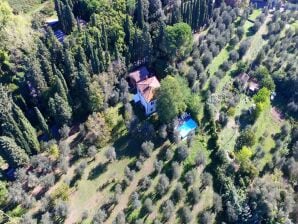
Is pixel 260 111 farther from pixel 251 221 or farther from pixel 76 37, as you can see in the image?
pixel 76 37

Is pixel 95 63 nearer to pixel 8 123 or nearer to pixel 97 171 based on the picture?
pixel 8 123

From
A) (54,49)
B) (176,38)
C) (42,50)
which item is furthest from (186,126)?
(42,50)

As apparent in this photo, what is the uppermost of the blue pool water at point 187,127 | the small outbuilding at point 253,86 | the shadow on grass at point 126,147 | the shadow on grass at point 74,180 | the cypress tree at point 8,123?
the cypress tree at point 8,123

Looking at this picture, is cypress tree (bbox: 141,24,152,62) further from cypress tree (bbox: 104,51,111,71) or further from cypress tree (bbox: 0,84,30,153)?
cypress tree (bbox: 0,84,30,153)

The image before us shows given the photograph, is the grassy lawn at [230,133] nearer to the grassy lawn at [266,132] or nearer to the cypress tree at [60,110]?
the grassy lawn at [266,132]

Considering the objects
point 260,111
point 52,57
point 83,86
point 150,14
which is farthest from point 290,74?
point 52,57

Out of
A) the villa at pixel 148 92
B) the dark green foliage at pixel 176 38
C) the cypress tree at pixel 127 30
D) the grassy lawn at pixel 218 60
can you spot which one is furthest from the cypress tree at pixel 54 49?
the grassy lawn at pixel 218 60
